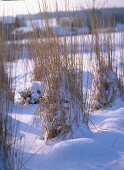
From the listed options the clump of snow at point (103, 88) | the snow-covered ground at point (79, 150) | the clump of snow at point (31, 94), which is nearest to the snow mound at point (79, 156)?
the snow-covered ground at point (79, 150)

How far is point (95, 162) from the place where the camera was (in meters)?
1.18

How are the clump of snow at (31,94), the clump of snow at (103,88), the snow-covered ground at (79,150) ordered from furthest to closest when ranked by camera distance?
the clump of snow at (31,94)
the clump of snow at (103,88)
the snow-covered ground at (79,150)

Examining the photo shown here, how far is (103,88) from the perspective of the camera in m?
2.24

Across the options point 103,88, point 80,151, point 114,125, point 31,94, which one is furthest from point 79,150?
point 31,94

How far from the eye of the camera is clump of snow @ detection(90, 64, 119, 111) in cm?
221

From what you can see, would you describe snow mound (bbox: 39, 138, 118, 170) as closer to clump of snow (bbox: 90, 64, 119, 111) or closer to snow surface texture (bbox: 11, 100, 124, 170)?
snow surface texture (bbox: 11, 100, 124, 170)

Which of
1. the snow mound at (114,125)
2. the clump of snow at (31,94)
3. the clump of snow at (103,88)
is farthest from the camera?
the clump of snow at (31,94)

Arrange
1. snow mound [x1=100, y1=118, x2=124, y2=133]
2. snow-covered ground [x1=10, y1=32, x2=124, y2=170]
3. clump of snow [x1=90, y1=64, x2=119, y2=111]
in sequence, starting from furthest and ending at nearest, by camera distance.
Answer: clump of snow [x1=90, y1=64, x2=119, y2=111], snow mound [x1=100, y1=118, x2=124, y2=133], snow-covered ground [x1=10, y1=32, x2=124, y2=170]

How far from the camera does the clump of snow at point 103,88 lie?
221cm

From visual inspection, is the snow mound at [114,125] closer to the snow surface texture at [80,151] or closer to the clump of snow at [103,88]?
the snow surface texture at [80,151]

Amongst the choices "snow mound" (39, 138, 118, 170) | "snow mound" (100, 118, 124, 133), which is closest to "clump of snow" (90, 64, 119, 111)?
"snow mound" (100, 118, 124, 133)

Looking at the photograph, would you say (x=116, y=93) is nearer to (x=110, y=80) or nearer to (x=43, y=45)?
(x=110, y=80)

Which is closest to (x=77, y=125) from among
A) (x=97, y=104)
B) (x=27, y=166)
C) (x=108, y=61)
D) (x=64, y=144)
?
(x=64, y=144)

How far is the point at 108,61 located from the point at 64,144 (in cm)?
121
